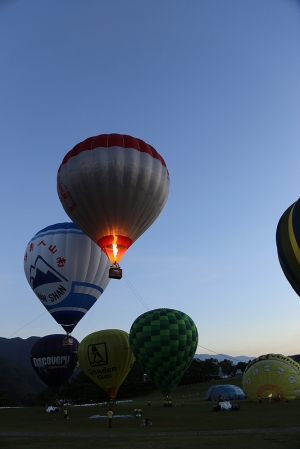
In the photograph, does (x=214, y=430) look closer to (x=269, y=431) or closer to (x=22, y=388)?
(x=269, y=431)

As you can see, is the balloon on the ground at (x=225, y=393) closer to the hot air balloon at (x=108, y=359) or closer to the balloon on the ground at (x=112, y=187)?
the hot air balloon at (x=108, y=359)

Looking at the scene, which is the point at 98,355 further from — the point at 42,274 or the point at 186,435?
the point at 186,435

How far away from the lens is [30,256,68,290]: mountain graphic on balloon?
34094 millimetres

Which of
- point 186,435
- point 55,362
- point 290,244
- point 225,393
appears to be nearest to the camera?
point 186,435

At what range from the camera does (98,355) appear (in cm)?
3425

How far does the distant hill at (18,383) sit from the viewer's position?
12169cm

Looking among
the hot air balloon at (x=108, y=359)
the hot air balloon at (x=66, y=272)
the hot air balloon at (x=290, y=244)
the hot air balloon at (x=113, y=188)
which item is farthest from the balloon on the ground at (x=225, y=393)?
the hot air balloon at (x=113, y=188)

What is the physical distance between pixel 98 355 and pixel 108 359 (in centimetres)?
92

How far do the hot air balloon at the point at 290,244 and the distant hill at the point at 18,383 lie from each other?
358 feet

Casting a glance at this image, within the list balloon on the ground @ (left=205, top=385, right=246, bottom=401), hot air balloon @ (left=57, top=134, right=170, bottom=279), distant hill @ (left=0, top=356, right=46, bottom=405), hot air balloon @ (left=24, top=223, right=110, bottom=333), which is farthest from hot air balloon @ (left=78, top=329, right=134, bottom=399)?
distant hill @ (left=0, top=356, right=46, bottom=405)

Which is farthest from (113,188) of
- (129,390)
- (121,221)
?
(129,390)

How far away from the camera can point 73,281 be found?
1347 inches

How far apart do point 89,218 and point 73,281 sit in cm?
993

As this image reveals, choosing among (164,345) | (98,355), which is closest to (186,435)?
(164,345)
